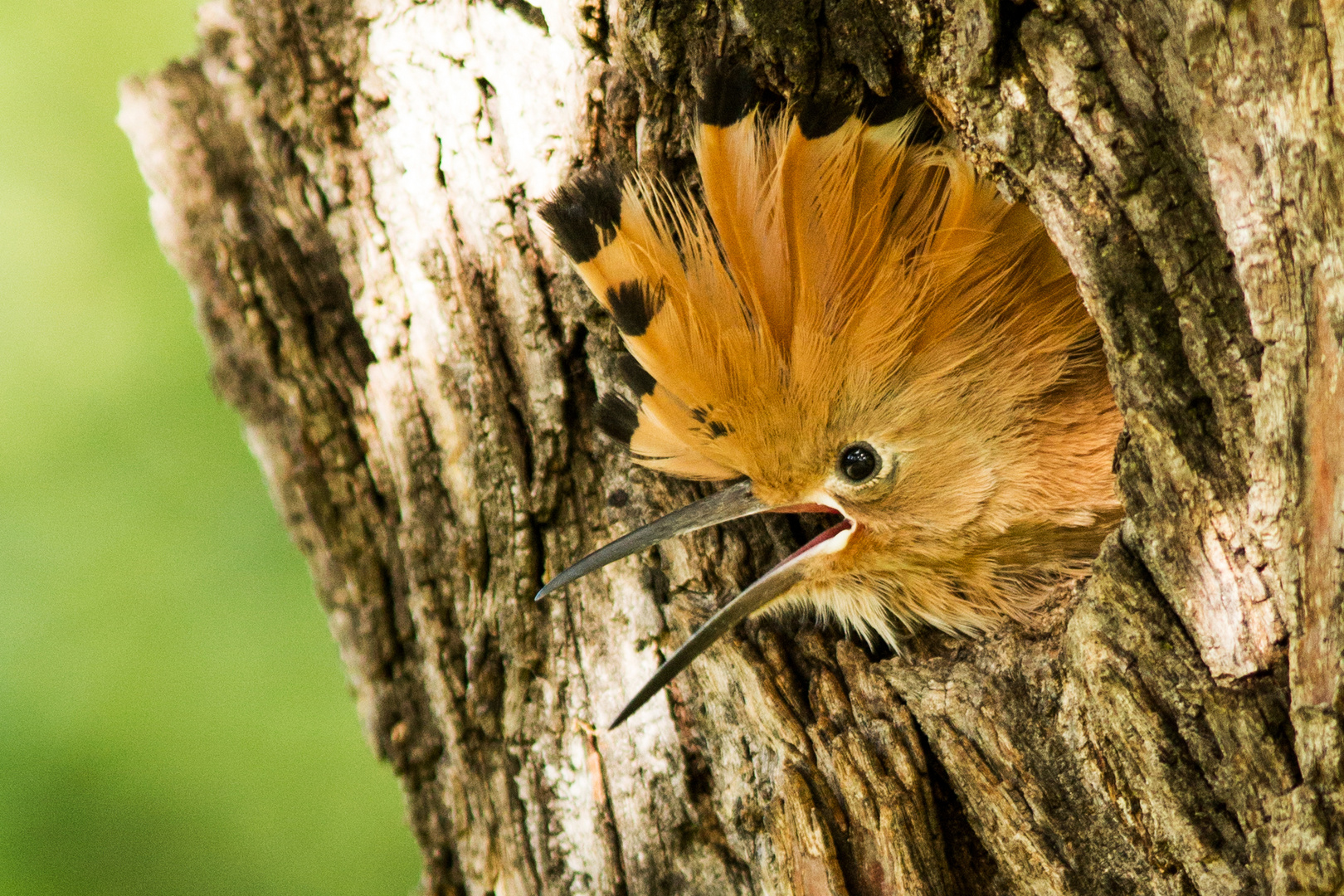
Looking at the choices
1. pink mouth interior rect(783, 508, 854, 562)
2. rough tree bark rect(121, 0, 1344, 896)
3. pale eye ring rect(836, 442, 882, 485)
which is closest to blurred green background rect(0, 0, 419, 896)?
rough tree bark rect(121, 0, 1344, 896)

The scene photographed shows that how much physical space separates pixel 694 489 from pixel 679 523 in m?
0.21

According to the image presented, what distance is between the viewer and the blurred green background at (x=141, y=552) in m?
4.96

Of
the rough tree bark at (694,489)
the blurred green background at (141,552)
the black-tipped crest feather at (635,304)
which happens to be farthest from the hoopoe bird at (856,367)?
the blurred green background at (141,552)

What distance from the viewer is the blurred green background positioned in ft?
16.3

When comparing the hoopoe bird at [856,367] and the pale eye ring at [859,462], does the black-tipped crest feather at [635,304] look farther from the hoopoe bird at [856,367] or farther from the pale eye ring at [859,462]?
the pale eye ring at [859,462]

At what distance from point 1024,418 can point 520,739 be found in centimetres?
144

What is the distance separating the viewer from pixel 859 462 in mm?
2449

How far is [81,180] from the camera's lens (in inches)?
206

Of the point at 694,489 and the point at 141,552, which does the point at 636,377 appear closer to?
the point at 694,489

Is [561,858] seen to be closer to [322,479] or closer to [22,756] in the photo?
[322,479]

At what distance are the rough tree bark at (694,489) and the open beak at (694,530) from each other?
0.43 feet

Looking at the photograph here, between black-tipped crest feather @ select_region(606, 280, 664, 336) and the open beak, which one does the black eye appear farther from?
black-tipped crest feather @ select_region(606, 280, 664, 336)

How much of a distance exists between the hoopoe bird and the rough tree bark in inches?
4.9

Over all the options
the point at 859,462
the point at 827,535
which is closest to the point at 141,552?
the point at 827,535
